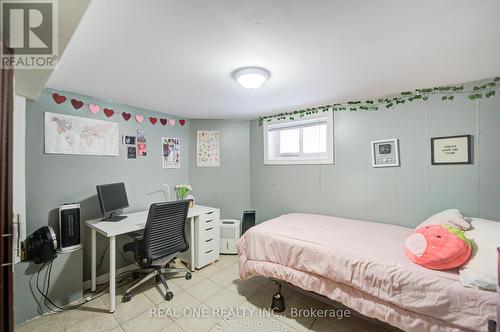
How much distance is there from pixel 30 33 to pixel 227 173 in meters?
2.71

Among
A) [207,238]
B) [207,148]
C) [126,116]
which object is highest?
[126,116]

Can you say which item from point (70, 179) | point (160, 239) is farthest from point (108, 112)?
point (160, 239)

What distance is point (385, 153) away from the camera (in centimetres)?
240

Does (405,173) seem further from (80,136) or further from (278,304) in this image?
(80,136)

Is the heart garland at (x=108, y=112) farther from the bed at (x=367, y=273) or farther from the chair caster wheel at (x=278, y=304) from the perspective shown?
the chair caster wheel at (x=278, y=304)

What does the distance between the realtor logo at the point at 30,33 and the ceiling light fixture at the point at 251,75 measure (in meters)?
1.14

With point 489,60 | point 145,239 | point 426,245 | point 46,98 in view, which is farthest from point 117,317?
point 489,60

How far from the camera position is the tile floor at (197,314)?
67.6 inches

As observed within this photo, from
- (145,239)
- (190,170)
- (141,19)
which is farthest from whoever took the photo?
(190,170)

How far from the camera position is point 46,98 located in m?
2.08

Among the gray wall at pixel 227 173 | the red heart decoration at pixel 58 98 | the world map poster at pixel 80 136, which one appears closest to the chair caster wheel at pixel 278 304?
the gray wall at pixel 227 173

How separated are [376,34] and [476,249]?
151cm

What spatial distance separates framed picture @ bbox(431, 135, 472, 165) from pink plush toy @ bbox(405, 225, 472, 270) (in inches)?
40.0

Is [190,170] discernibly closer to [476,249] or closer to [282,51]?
[282,51]
